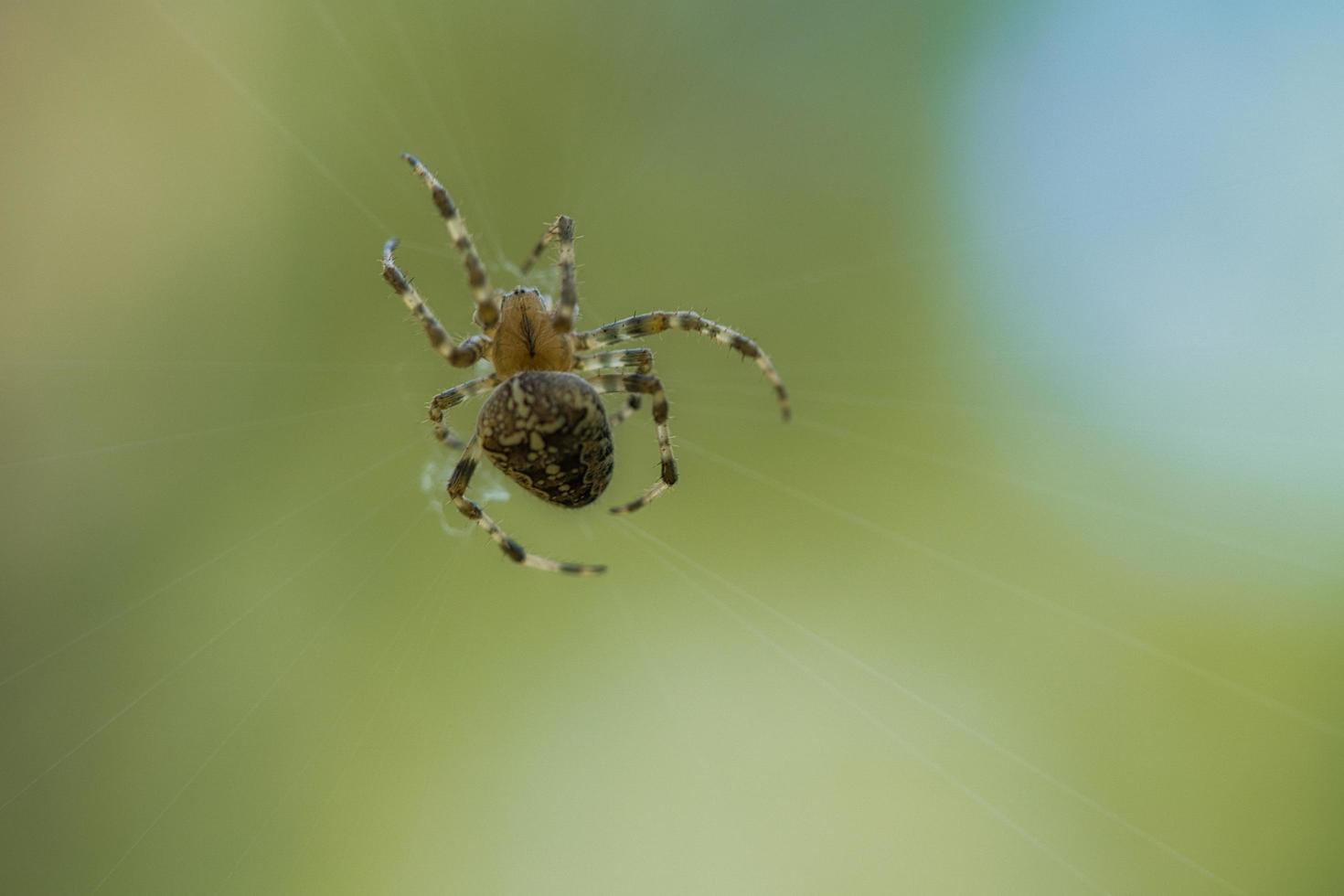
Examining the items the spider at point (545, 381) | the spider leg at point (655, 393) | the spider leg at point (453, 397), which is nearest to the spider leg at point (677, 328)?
the spider at point (545, 381)

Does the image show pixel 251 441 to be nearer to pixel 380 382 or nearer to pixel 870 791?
pixel 380 382

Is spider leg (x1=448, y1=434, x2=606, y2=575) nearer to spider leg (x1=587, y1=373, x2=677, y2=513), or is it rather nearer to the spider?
the spider

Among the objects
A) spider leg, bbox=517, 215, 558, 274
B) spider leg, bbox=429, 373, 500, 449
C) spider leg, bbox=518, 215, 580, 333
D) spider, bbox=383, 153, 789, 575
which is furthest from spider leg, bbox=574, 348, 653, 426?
spider leg, bbox=517, 215, 558, 274

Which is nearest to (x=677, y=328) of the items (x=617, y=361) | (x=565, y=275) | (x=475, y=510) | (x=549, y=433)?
(x=617, y=361)

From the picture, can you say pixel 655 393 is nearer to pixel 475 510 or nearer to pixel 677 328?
pixel 677 328

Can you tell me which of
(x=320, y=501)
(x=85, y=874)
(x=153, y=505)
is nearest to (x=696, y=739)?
(x=320, y=501)

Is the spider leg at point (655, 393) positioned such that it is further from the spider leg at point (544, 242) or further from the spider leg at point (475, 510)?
the spider leg at point (544, 242)
